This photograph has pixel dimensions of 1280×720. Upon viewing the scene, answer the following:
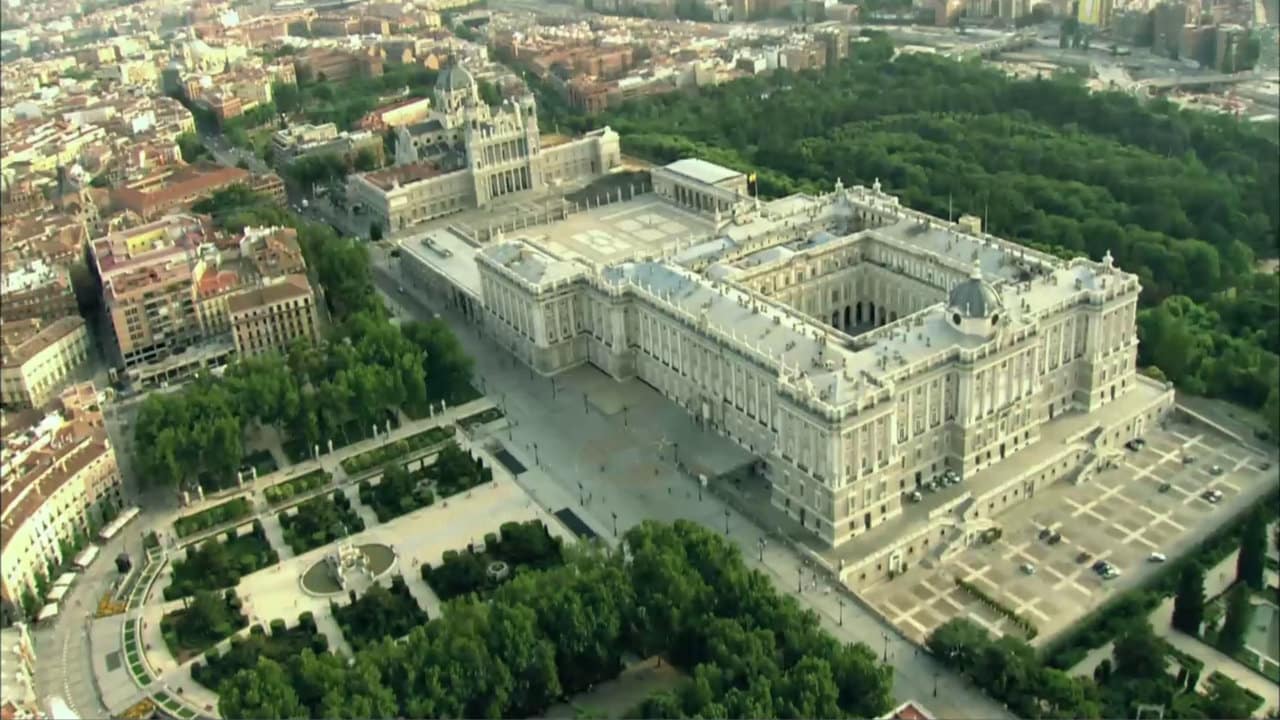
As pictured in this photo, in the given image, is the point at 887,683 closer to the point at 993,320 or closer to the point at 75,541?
the point at 993,320

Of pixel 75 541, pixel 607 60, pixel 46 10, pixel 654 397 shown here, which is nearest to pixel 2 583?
pixel 75 541

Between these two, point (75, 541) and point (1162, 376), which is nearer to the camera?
point (75, 541)

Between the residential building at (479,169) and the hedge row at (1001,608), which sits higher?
the residential building at (479,169)

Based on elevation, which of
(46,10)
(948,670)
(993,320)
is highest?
(46,10)

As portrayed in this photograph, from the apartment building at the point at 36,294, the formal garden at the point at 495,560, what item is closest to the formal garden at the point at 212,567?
the formal garden at the point at 495,560

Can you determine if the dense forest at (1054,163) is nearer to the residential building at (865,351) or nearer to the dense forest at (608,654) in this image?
the residential building at (865,351)

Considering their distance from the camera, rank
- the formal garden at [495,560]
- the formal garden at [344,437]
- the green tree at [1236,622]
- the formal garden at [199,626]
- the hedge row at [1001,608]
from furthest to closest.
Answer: the formal garden at [344,437] < the formal garden at [495,560] < the formal garden at [199,626] < the hedge row at [1001,608] < the green tree at [1236,622]
